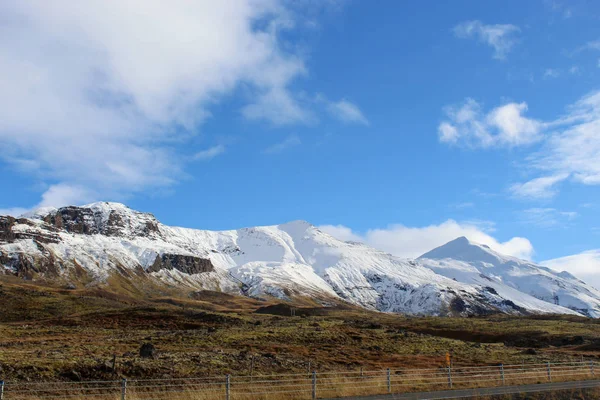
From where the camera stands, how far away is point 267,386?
86.5 ft

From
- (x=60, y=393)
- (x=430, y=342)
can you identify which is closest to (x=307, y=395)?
(x=60, y=393)

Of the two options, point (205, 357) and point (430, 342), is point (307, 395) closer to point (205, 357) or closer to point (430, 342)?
point (205, 357)

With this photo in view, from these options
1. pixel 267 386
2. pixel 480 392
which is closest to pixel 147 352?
pixel 267 386

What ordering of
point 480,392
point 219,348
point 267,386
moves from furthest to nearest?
point 219,348
point 480,392
point 267,386

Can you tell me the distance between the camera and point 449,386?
100ft

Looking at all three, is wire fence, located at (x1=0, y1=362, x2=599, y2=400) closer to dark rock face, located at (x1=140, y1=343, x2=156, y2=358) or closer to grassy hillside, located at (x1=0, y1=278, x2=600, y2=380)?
grassy hillside, located at (x1=0, y1=278, x2=600, y2=380)

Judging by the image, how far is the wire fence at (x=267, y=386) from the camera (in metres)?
23.7

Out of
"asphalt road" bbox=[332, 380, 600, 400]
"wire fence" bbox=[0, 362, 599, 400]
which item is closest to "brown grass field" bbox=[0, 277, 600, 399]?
"wire fence" bbox=[0, 362, 599, 400]

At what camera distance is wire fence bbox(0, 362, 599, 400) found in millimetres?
23656

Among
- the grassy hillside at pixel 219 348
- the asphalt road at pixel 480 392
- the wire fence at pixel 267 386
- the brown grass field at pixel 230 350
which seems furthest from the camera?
the grassy hillside at pixel 219 348

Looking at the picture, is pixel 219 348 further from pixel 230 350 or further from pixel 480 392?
pixel 480 392

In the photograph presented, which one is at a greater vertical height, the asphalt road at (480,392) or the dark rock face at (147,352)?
the dark rock face at (147,352)

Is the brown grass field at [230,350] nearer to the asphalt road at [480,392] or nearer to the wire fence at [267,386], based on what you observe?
the wire fence at [267,386]

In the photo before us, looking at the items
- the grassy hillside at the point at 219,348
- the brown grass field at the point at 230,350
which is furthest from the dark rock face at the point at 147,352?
the brown grass field at the point at 230,350
